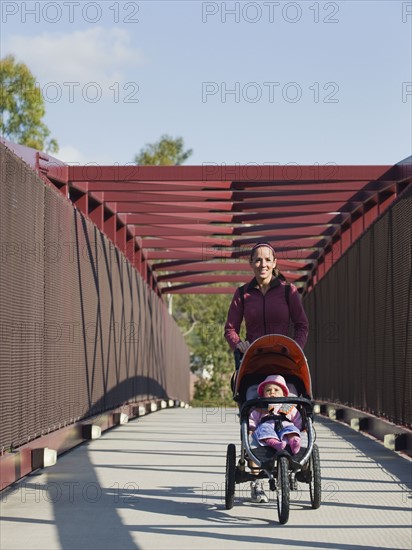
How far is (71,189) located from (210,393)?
4581cm

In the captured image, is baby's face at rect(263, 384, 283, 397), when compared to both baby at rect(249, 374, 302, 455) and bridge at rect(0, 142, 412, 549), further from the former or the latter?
bridge at rect(0, 142, 412, 549)

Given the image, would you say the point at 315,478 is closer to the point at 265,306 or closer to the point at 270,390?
the point at 270,390

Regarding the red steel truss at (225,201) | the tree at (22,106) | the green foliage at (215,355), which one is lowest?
the green foliage at (215,355)

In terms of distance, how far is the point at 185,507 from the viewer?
7598 millimetres

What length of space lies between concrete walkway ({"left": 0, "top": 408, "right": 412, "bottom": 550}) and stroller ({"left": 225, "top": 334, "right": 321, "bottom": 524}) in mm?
216

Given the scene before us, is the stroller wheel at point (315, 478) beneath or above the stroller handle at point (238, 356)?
beneath

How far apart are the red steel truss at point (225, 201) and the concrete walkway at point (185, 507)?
6.24m

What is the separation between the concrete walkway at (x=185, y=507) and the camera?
6.33m

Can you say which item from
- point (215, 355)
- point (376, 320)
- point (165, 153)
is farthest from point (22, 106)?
point (376, 320)

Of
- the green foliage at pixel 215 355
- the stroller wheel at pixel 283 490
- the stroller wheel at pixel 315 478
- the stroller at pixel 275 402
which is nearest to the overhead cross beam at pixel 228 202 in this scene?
the stroller at pixel 275 402

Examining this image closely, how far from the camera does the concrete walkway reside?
20.8 ft

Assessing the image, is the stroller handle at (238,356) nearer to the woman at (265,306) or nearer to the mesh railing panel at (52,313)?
the woman at (265,306)

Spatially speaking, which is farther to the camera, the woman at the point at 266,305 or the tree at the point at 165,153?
the tree at the point at 165,153

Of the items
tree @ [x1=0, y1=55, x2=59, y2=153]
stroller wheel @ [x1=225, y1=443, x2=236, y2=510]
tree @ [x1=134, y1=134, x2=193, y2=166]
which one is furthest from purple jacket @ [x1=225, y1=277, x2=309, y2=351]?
tree @ [x1=134, y1=134, x2=193, y2=166]
